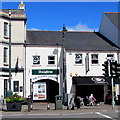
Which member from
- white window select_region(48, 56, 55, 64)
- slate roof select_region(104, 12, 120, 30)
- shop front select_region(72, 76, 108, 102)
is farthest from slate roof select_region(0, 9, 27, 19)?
slate roof select_region(104, 12, 120, 30)

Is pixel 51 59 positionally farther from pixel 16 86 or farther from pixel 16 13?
pixel 16 13

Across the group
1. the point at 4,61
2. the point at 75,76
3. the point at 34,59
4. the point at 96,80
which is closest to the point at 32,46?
the point at 34,59

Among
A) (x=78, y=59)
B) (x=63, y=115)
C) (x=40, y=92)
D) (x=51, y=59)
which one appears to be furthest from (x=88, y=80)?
(x=63, y=115)

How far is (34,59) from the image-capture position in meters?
33.1

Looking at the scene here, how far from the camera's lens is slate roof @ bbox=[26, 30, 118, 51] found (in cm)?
3390

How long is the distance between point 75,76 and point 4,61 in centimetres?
799

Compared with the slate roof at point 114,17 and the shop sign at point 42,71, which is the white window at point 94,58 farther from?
the slate roof at point 114,17

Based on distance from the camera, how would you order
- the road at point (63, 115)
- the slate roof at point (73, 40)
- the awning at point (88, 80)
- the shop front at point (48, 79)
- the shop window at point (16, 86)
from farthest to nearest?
the slate roof at point (73, 40) → the shop front at point (48, 79) → the shop window at point (16, 86) → the awning at point (88, 80) → the road at point (63, 115)

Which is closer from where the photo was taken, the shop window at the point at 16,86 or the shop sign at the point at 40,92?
the shop sign at the point at 40,92

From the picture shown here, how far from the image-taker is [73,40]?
3634 centimetres

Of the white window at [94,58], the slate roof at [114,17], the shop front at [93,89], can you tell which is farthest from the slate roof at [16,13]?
the slate roof at [114,17]

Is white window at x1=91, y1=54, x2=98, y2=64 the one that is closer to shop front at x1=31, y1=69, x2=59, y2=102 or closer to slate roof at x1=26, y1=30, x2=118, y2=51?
slate roof at x1=26, y1=30, x2=118, y2=51

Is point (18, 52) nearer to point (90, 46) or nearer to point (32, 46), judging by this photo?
point (32, 46)

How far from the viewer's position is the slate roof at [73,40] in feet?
111
